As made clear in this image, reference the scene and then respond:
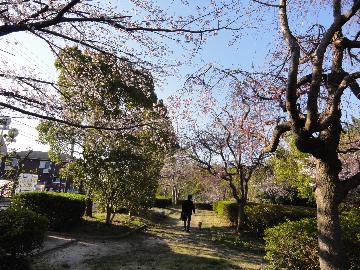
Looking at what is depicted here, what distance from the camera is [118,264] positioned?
29.4 feet

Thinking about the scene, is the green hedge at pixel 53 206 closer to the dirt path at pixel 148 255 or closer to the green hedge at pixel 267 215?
the dirt path at pixel 148 255

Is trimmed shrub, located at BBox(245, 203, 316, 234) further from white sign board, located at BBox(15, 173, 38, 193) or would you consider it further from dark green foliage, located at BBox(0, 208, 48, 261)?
white sign board, located at BBox(15, 173, 38, 193)

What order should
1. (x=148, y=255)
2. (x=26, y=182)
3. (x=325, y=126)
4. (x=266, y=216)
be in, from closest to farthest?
(x=325, y=126) → (x=148, y=255) → (x=266, y=216) → (x=26, y=182)

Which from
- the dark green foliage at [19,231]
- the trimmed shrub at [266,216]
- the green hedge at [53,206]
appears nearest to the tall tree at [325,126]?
the dark green foliage at [19,231]

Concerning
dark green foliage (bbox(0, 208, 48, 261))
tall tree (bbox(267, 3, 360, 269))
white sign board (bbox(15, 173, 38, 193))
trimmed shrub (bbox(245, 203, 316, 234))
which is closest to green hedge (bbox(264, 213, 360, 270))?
tall tree (bbox(267, 3, 360, 269))

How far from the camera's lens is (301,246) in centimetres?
765

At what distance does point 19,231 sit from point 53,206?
6.37m

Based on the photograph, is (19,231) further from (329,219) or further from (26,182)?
(26,182)


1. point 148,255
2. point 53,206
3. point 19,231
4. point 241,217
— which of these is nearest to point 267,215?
point 241,217

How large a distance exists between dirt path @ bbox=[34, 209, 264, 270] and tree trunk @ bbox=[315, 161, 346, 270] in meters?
3.28

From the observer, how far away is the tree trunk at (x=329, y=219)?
646 centimetres

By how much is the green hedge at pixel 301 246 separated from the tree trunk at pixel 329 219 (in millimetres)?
954

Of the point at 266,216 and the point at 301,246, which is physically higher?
the point at 266,216

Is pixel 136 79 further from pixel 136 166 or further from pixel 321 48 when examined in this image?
pixel 136 166
